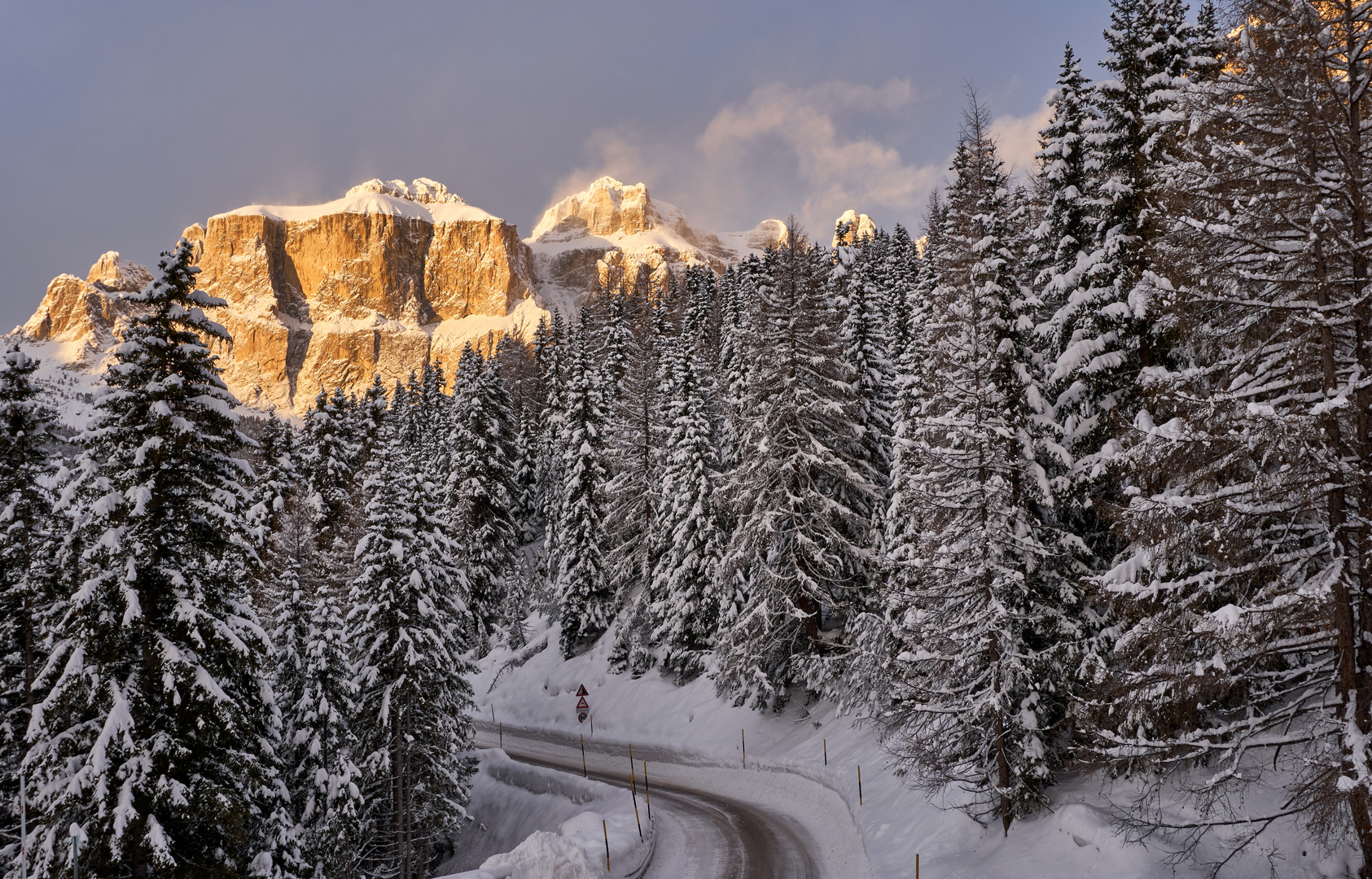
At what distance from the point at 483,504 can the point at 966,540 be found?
104 ft

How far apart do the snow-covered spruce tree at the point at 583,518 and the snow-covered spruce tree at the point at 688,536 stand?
6.25m

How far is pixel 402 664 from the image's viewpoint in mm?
20688

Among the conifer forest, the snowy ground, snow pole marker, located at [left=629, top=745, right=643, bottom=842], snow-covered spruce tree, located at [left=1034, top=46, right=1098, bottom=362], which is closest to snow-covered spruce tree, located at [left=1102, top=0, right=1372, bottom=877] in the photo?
the conifer forest

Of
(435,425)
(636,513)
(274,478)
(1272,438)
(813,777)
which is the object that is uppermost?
(435,425)

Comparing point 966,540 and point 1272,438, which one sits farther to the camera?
point 966,540

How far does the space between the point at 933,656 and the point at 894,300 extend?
94.7ft

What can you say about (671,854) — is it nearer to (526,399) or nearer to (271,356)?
(526,399)

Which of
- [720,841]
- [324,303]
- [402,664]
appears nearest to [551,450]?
[402,664]

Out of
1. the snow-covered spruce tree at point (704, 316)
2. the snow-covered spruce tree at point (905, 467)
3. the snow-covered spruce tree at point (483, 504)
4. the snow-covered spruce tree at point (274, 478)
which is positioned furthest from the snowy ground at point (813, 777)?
the snow-covered spruce tree at point (704, 316)

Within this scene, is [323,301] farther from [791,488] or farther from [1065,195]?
[1065,195]

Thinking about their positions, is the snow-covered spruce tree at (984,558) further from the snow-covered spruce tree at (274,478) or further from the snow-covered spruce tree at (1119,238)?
the snow-covered spruce tree at (274,478)

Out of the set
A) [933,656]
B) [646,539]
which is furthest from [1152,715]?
[646,539]

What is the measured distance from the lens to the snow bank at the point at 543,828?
1427 centimetres

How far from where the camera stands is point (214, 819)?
1226 cm
